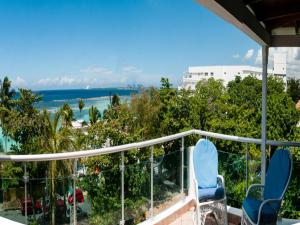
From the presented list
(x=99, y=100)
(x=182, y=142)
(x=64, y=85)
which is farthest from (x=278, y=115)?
(x=64, y=85)

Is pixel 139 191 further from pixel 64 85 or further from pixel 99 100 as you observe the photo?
pixel 64 85

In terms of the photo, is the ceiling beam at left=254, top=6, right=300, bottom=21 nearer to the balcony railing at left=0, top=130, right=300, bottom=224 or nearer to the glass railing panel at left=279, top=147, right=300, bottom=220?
the balcony railing at left=0, top=130, right=300, bottom=224

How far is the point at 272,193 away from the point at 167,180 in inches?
56.8

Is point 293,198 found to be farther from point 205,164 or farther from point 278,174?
point 205,164

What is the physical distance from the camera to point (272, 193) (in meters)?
3.57

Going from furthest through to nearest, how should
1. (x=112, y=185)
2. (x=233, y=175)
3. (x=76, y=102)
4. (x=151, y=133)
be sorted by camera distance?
(x=76, y=102), (x=151, y=133), (x=233, y=175), (x=112, y=185)

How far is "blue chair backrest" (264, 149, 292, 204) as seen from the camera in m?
3.45

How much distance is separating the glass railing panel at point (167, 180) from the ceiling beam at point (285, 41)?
185 centimetres

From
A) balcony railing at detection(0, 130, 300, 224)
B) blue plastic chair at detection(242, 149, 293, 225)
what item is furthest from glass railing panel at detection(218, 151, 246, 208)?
blue plastic chair at detection(242, 149, 293, 225)

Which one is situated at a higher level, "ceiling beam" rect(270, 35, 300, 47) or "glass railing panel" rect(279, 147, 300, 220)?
"ceiling beam" rect(270, 35, 300, 47)

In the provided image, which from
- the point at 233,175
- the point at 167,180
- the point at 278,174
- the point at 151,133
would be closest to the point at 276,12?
the point at 278,174

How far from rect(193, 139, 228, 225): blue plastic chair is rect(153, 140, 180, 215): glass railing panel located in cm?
46

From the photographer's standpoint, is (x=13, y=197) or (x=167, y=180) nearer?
(x=13, y=197)

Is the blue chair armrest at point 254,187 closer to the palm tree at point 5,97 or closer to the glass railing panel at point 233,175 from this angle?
the glass railing panel at point 233,175
